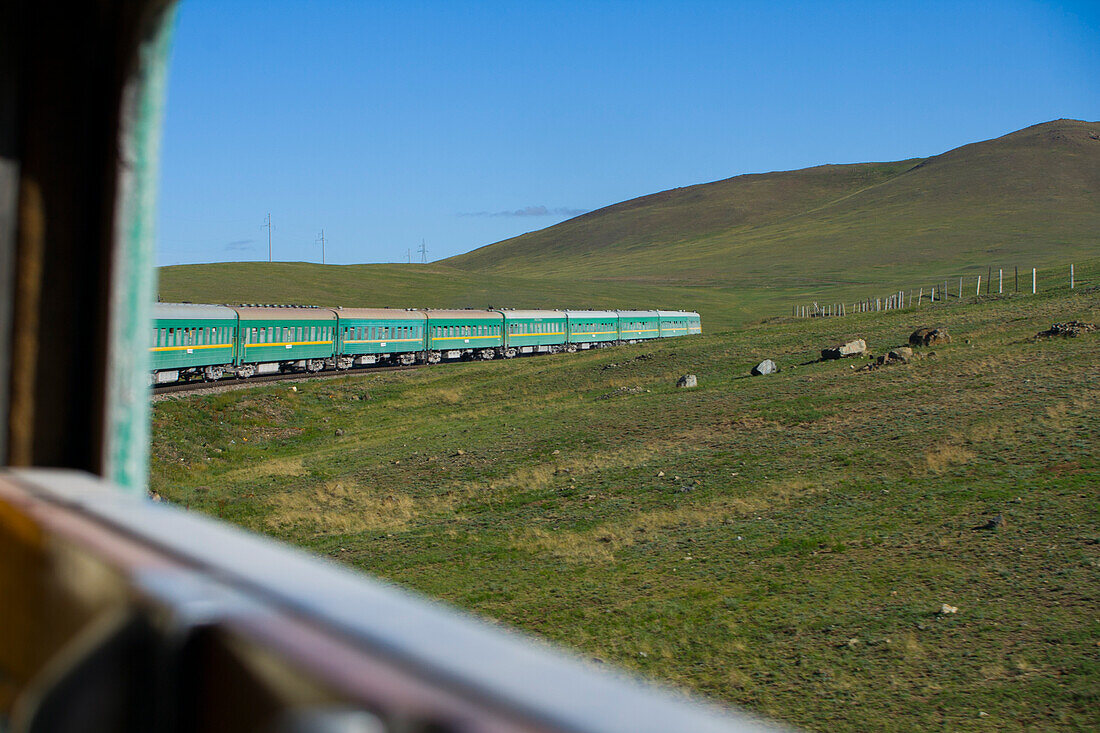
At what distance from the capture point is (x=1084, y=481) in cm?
1203

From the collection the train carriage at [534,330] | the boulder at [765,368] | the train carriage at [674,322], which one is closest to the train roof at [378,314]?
the train carriage at [534,330]

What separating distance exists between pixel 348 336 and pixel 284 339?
4.45 metres

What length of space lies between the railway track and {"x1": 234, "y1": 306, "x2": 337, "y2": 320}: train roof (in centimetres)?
237

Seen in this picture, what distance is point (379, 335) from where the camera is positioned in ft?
147

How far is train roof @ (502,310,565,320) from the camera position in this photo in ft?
174

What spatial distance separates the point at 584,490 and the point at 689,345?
2370 cm

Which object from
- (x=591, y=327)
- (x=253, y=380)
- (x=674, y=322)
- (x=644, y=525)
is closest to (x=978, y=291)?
(x=591, y=327)

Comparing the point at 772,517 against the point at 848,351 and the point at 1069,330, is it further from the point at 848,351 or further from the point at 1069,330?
the point at 848,351

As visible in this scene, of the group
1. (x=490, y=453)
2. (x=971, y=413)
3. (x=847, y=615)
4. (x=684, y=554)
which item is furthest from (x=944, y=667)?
(x=490, y=453)

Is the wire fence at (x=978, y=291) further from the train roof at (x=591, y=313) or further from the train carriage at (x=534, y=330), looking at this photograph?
the train carriage at (x=534, y=330)

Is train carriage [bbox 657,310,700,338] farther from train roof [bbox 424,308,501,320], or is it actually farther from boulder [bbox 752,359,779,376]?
boulder [bbox 752,359,779,376]

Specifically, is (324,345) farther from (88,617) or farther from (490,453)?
(88,617)

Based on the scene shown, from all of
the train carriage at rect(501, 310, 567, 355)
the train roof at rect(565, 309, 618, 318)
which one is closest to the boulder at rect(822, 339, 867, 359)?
the train carriage at rect(501, 310, 567, 355)

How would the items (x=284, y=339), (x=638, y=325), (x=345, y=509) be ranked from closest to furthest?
(x=345, y=509), (x=284, y=339), (x=638, y=325)
